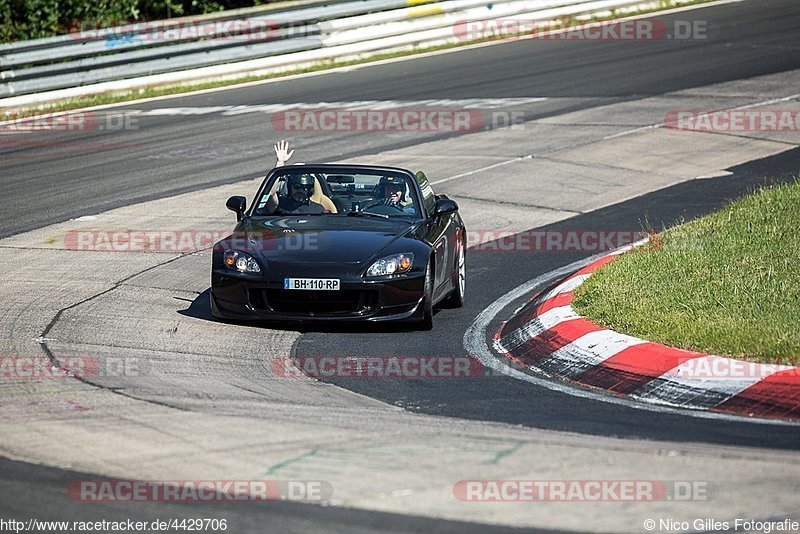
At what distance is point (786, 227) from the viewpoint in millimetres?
12133

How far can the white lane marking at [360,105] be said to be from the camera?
22125 millimetres

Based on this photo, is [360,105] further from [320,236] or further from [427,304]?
[427,304]

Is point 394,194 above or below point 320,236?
above

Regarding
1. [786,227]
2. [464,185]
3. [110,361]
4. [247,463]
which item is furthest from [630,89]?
[247,463]

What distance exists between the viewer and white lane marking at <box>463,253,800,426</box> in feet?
24.1

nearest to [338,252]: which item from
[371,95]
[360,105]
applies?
[360,105]

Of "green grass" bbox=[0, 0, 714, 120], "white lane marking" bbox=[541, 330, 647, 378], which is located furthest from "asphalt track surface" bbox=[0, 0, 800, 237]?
"white lane marking" bbox=[541, 330, 647, 378]

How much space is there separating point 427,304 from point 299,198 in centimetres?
190

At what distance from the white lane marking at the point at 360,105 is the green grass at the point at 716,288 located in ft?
31.2

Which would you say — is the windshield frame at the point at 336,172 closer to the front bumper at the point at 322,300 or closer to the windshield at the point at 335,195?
the windshield at the point at 335,195

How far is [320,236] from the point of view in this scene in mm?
10680

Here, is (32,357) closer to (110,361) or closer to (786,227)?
(110,361)

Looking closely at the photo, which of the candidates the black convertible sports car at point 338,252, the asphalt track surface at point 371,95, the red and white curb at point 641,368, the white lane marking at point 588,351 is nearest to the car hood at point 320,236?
the black convertible sports car at point 338,252

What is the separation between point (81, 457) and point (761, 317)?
16.6 ft
